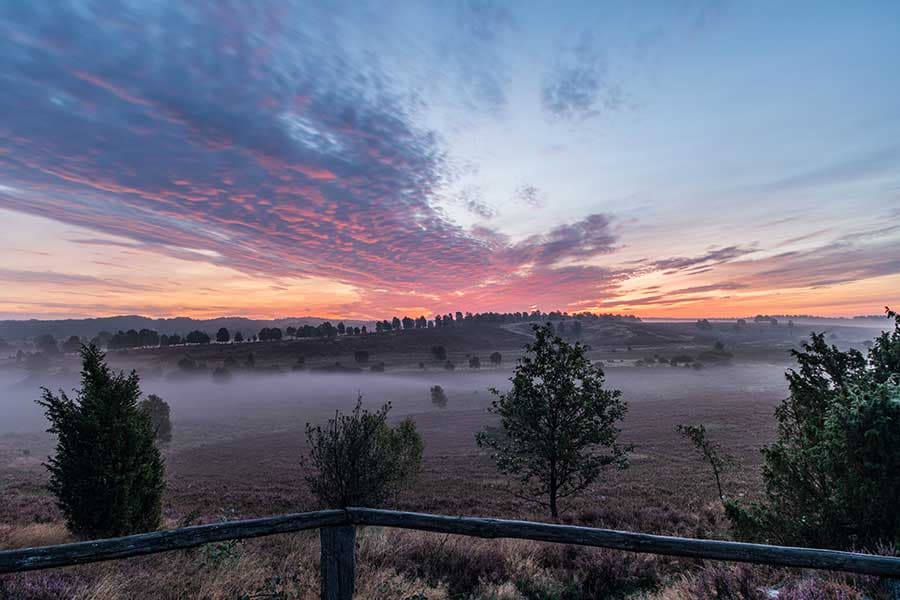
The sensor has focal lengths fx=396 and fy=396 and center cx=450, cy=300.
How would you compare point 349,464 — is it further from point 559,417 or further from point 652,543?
point 652,543

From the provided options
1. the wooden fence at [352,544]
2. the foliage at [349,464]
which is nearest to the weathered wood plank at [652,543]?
the wooden fence at [352,544]

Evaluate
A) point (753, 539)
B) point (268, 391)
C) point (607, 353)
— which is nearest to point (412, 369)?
point (268, 391)

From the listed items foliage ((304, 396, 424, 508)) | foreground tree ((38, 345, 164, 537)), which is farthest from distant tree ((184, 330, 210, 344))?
foliage ((304, 396, 424, 508))

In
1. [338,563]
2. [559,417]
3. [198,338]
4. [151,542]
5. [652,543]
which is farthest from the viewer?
[198,338]

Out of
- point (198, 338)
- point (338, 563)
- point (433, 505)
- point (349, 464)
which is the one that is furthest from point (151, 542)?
point (198, 338)

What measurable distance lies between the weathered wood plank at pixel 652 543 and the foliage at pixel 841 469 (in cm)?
394

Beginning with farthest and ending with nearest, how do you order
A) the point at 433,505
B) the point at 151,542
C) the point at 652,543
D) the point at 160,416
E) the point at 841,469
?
the point at 160,416
the point at 433,505
the point at 841,469
the point at 652,543
the point at 151,542

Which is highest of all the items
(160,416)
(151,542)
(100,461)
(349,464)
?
(151,542)

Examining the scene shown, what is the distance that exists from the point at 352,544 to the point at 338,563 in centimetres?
30

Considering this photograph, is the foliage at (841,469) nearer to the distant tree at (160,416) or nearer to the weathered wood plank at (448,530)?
the weathered wood plank at (448,530)

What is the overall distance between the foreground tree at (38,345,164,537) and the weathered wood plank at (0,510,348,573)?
11081 mm

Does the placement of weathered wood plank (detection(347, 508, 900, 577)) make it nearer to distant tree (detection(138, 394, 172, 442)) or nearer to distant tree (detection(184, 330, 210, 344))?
distant tree (detection(138, 394, 172, 442))

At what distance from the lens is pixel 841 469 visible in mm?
7410

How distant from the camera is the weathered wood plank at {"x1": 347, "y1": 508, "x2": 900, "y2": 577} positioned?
4.02m
